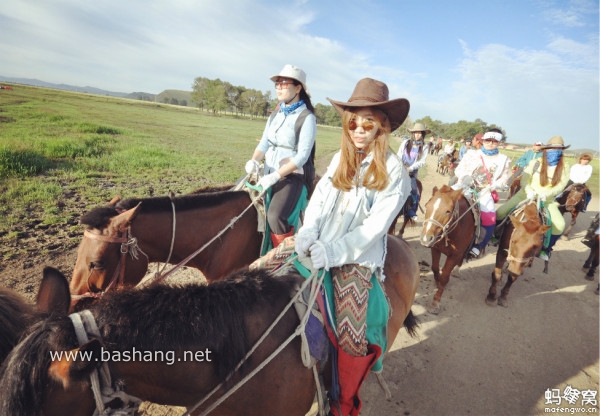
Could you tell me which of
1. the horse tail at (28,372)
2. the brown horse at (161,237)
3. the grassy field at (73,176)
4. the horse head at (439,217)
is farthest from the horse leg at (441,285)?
the grassy field at (73,176)

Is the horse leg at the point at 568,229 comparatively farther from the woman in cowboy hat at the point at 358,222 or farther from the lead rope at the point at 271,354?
the lead rope at the point at 271,354

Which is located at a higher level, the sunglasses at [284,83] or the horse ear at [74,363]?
the sunglasses at [284,83]

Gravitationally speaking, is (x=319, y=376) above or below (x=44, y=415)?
below

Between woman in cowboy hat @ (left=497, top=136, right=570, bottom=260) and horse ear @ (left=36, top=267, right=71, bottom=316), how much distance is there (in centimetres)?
714

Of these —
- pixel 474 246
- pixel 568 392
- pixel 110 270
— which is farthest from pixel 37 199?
pixel 568 392

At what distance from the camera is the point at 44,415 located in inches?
46.4

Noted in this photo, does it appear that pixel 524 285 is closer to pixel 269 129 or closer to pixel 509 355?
pixel 509 355

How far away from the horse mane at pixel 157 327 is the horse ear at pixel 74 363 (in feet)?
0.11

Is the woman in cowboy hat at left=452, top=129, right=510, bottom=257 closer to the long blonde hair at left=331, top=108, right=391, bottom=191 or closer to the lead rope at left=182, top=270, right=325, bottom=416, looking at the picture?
the long blonde hair at left=331, top=108, right=391, bottom=191

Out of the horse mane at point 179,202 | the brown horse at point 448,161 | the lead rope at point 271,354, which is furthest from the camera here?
the brown horse at point 448,161

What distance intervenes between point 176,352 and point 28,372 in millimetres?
560

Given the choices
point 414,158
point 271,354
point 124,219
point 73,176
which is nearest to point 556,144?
point 414,158

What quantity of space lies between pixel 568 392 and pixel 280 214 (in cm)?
449

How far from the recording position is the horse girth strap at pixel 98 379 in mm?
1231
